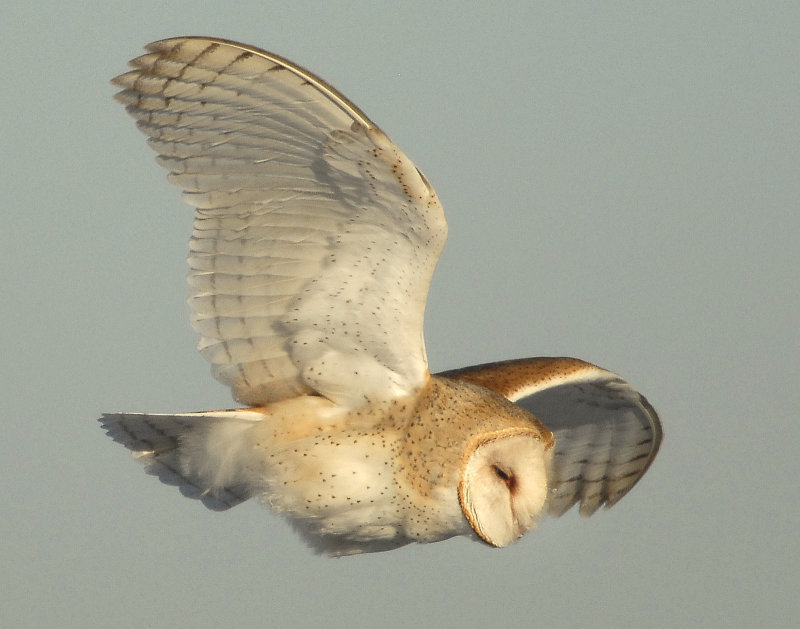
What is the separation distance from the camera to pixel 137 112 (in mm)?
3129

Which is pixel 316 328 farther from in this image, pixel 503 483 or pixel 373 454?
pixel 503 483

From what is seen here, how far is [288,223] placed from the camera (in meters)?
3.36

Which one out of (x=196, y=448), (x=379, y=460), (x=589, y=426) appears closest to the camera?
(x=379, y=460)

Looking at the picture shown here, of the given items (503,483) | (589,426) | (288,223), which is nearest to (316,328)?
(288,223)

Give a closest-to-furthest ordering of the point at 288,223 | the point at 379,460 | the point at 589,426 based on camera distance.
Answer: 1. the point at 288,223
2. the point at 379,460
3. the point at 589,426

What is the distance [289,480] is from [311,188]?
0.98m

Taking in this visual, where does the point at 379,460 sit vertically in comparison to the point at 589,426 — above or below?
above

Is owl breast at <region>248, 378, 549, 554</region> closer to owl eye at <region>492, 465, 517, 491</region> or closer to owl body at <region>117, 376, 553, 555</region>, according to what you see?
owl body at <region>117, 376, 553, 555</region>

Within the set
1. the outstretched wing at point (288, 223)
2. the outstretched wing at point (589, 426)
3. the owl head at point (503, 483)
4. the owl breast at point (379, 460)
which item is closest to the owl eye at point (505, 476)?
the owl head at point (503, 483)

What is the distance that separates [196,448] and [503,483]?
3.66 ft

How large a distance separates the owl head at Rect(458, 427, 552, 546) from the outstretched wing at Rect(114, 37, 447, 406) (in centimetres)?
34

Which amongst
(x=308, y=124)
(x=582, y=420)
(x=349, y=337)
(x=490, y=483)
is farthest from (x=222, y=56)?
(x=582, y=420)

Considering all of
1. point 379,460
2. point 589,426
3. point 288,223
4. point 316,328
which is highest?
point 288,223

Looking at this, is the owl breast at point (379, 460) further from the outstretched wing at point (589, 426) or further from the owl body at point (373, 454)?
the outstretched wing at point (589, 426)
